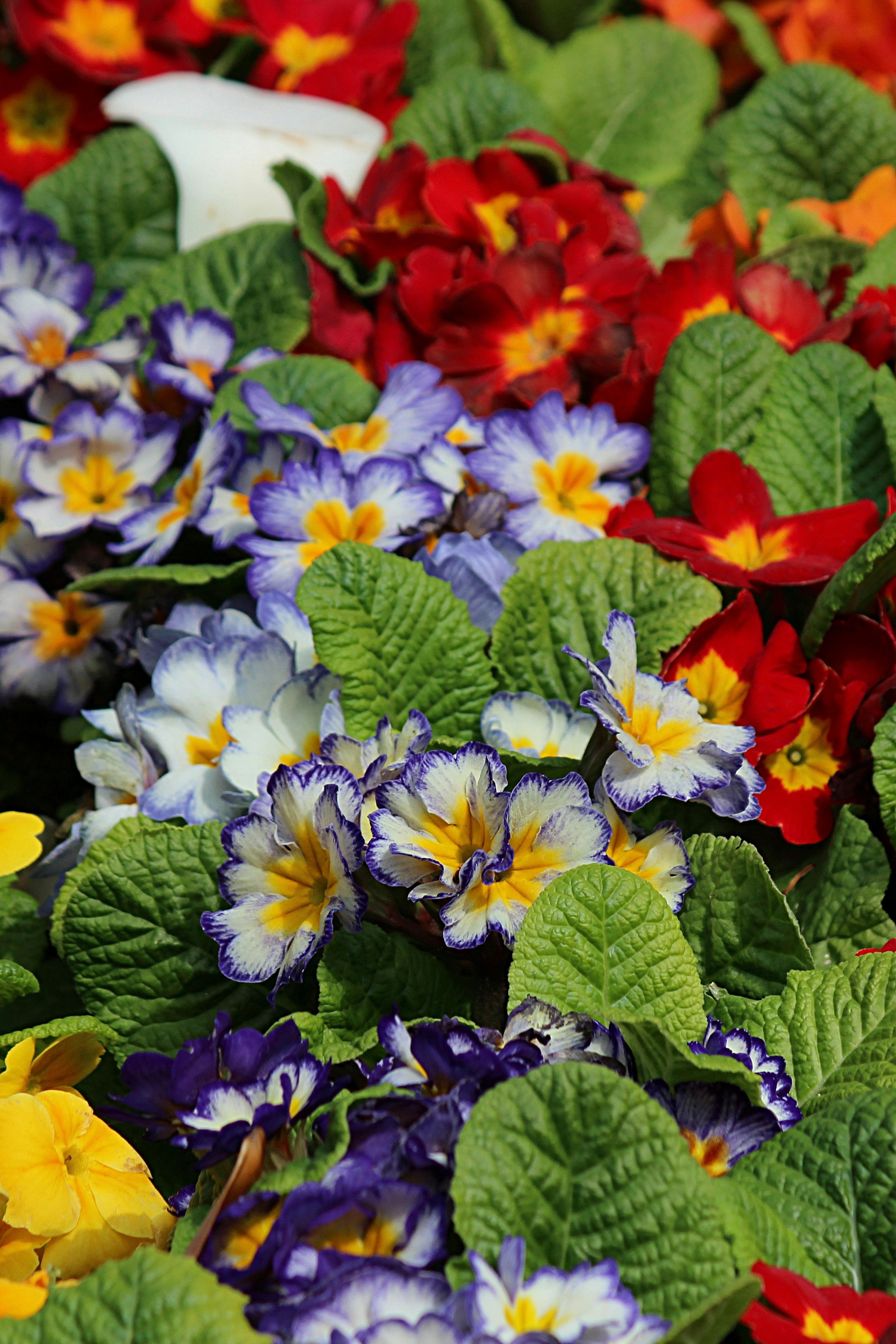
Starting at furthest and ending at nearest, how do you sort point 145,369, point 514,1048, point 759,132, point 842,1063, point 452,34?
point 452,34
point 759,132
point 145,369
point 842,1063
point 514,1048

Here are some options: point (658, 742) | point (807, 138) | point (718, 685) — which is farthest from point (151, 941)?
point (807, 138)

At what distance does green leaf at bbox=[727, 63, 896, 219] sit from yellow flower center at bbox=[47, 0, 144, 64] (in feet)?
3.31

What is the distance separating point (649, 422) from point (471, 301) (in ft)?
0.84

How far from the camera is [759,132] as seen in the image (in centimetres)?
180

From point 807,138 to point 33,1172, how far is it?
1663 mm

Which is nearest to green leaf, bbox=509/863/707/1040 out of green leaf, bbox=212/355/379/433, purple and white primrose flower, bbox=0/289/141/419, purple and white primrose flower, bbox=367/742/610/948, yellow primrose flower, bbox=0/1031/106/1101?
purple and white primrose flower, bbox=367/742/610/948

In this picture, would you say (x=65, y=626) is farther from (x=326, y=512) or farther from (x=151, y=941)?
(x=151, y=941)

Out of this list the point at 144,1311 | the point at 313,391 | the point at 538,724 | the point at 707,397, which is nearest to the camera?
the point at 144,1311

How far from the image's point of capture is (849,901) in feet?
3.47

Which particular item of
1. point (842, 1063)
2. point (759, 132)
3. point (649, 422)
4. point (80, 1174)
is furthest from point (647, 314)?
point (80, 1174)

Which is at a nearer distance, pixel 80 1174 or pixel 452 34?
pixel 80 1174

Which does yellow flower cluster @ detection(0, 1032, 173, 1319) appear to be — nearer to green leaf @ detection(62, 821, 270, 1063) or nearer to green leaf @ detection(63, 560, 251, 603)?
green leaf @ detection(62, 821, 270, 1063)

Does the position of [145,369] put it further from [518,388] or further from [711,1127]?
[711,1127]

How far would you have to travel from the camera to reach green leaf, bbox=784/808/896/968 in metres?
1.05
